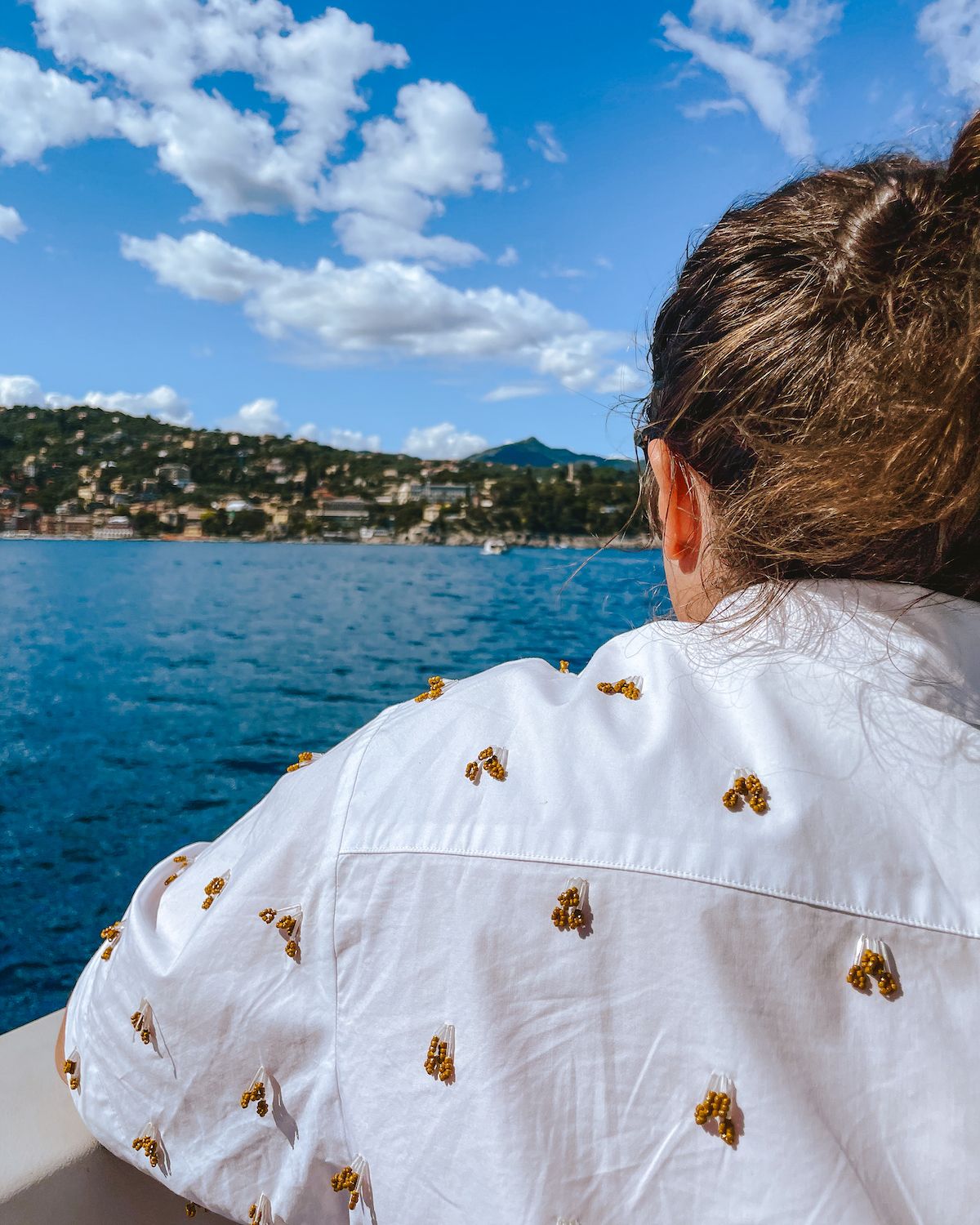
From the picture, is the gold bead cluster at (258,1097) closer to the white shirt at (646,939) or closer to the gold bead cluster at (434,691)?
the white shirt at (646,939)

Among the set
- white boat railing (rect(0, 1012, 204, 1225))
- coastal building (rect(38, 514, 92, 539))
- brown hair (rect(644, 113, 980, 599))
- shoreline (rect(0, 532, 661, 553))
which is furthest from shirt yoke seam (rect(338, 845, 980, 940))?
coastal building (rect(38, 514, 92, 539))

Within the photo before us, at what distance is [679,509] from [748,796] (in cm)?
27

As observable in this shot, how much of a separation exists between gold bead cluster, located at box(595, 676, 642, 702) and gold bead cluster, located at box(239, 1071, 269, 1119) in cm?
38

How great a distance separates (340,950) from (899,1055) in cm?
34

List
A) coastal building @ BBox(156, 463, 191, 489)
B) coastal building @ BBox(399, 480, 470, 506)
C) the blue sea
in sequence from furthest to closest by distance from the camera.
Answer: coastal building @ BBox(399, 480, 470, 506), coastal building @ BBox(156, 463, 191, 489), the blue sea

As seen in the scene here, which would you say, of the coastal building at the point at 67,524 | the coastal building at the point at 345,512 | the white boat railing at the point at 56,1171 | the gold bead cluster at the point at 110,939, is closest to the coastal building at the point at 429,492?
the coastal building at the point at 345,512

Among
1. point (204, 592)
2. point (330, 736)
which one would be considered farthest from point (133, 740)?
point (204, 592)

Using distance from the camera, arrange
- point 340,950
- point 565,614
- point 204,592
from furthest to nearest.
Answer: point 204,592, point 565,614, point 340,950

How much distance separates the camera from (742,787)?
0.52 metres

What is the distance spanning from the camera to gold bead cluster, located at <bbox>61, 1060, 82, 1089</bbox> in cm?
76

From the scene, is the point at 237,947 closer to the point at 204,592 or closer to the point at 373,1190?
the point at 373,1190

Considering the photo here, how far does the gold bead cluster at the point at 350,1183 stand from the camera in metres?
0.60

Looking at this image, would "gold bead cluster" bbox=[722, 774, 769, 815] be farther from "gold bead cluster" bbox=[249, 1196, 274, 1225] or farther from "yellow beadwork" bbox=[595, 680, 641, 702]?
"gold bead cluster" bbox=[249, 1196, 274, 1225]

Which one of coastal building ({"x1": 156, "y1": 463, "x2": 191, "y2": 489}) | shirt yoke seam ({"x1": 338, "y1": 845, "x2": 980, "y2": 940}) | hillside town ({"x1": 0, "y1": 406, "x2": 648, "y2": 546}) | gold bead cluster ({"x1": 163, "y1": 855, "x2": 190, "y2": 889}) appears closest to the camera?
shirt yoke seam ({"x1": 338, "y1": 845, "x2": 980, "y2": 940})
